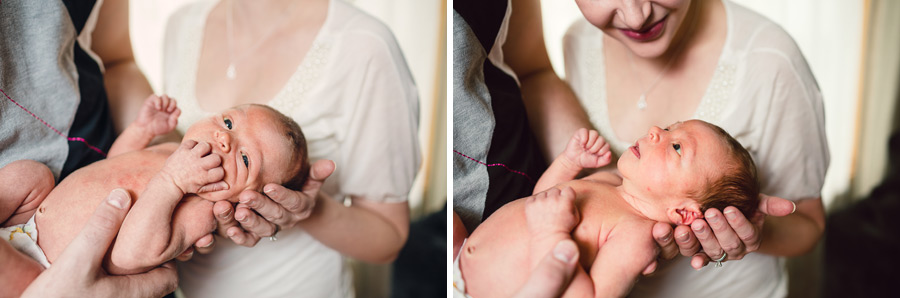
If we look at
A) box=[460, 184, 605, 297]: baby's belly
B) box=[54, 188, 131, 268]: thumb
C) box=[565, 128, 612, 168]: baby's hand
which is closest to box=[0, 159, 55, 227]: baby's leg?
box=[54, 188, 131, 268]: thumb

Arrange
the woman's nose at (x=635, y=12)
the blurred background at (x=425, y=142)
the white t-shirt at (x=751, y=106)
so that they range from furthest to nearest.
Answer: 1. the blurred background at (x=425, y=142)
2. the white t-shirt at (x=751, y=106)
3. the woman's nose at (x=635, y=12)

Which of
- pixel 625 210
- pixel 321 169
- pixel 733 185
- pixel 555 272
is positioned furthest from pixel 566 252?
pixel 321 169

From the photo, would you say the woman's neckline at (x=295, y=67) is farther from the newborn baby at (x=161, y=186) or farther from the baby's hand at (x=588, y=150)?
the baby's hand at (x=588, y=150)

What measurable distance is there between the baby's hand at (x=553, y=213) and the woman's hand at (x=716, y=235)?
10 cm

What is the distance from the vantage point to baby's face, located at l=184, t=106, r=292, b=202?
74 centimetres

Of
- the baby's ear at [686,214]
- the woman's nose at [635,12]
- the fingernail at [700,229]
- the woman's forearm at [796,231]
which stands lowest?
the woman's forearm at [796,231]

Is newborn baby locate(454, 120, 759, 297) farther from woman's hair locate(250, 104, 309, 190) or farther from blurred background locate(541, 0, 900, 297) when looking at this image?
blurred background locate(541, 0, 900, 297)

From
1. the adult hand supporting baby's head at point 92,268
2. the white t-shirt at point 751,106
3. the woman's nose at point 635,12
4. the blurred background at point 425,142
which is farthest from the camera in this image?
the blurred background at point 425,142

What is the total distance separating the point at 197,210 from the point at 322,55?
0.31m

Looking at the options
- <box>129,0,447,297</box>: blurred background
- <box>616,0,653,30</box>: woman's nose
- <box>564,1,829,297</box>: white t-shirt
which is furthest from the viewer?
<box>129,0,447,297</box>: blurred background

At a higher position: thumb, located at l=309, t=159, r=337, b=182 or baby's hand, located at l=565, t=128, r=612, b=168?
baby's hand, located at l=565, t=128, r=612, b=168

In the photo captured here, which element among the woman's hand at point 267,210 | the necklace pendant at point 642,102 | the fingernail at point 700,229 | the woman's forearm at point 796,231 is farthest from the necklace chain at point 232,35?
the woman's forearm at point 796,231

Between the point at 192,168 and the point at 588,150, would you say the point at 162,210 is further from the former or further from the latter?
the point at 588,150

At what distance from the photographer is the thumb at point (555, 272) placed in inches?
26.3
